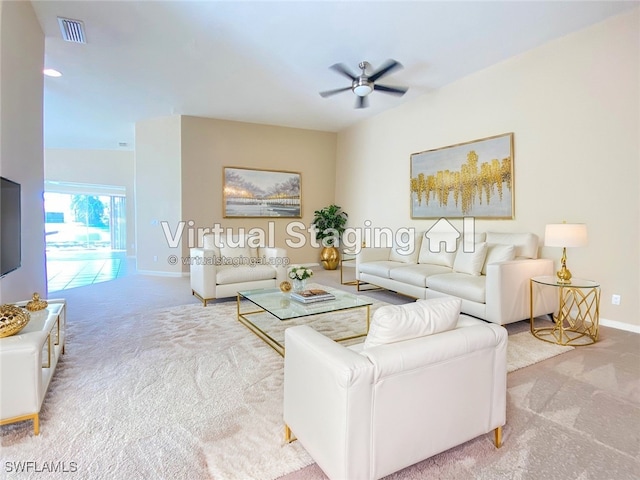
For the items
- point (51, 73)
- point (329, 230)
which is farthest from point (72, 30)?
point (329, 230)

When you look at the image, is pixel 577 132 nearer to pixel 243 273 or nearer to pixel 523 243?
pixel 523 243

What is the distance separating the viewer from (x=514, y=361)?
2.65 meters

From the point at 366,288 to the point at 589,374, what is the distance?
10.7 feet

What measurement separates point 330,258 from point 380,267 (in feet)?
8.63

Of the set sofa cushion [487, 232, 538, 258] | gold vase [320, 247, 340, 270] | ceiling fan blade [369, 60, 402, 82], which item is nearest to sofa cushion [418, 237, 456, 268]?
sofa cushion [487, 232, 538, 258]

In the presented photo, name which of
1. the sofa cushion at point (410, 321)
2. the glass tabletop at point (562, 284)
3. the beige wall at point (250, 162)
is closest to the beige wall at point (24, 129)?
the sofa cushion at point (410, 321)

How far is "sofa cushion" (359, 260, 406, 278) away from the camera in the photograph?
470 cm

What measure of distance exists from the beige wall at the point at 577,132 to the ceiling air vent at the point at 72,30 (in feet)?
15.2

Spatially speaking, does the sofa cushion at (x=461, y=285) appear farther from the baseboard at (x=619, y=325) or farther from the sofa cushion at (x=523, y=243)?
the baseboard at (x=619, y=325)

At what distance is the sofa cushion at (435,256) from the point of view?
4480 millimetres

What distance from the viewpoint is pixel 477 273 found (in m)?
3.96

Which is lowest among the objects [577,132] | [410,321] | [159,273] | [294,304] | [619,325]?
[619,325]

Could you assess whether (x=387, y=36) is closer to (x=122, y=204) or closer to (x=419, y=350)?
(x=419, y=350)

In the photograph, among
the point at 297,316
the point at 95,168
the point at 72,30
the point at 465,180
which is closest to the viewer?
the point at 297,316
